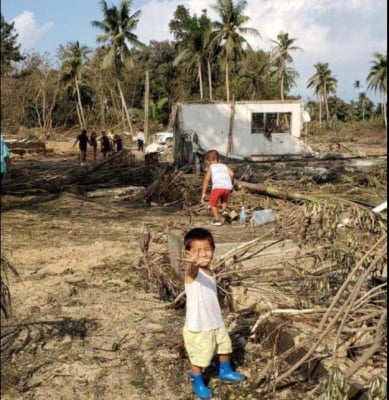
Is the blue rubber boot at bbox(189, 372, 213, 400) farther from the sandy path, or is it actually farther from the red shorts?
the red shorts

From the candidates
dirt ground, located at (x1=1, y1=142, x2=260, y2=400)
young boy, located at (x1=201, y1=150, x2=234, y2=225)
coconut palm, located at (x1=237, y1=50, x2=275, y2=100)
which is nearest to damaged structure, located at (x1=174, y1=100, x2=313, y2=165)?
young boy, located at (x1=201, y1=150, x2=234, y2=225)

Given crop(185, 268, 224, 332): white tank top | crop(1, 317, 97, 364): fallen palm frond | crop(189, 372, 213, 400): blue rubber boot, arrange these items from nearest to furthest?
crop(189, 372, 213, 400): blue rubber boot
crop(185, 268, 224, 332): white tank top
crop(1, 317, 97, 364): fallen palm frond

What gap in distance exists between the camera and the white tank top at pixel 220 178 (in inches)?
344

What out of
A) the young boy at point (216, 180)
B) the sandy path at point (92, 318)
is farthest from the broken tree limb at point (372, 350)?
the young boy at point (216, 180)

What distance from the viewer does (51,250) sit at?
7.62 meters

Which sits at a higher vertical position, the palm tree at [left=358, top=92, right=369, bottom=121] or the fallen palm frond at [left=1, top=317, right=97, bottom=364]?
the palm tree at [left=358, top=92, right=369, bottom=121]

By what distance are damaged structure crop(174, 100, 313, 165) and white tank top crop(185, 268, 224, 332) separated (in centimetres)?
1926

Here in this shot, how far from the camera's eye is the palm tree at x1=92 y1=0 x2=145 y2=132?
4212 cm

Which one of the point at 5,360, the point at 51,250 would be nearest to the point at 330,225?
the point at 5,360

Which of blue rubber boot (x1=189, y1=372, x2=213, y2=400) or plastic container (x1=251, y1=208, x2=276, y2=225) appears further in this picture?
plastic container (x1=251, y1=208, x2=276, y2=225)

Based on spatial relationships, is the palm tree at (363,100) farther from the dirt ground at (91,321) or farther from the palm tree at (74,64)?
the dirt ground at (91,321)

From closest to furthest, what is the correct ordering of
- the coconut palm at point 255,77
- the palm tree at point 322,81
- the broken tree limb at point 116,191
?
the broken tree limb at point 116,191
the coconut palm at point 255,77
the palm tree at point 322,81

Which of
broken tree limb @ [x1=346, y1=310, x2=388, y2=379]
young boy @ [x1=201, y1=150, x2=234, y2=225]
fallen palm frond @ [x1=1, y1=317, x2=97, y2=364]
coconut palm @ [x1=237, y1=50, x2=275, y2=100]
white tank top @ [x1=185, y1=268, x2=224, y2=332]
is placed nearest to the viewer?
broken tree limb @ [x1=346, y1=310, x2=388, y2=379]

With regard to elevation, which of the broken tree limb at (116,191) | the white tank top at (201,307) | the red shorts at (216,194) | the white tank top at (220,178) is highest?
the white tank top at (220,178)
